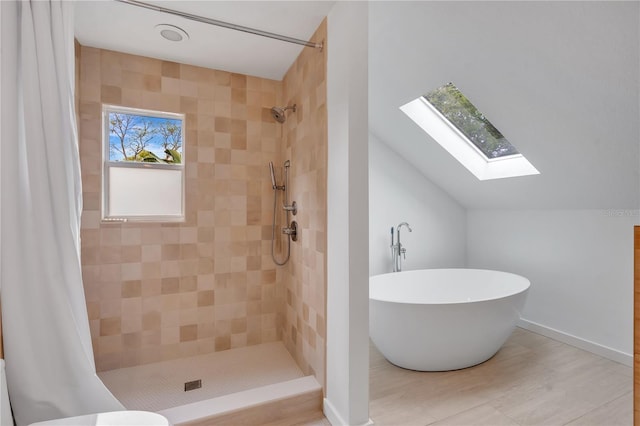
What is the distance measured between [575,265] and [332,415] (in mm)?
2614

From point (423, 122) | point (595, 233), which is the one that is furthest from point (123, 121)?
point (595, 233)

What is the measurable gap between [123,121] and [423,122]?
103 inches

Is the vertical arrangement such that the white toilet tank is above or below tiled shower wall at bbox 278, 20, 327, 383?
below

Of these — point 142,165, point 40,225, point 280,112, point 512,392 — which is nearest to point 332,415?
point 512,392

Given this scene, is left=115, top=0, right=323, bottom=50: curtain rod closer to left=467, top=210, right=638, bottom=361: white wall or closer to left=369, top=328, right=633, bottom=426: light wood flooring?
left=369, top=328, right=633, bottom=426: light wood flooring

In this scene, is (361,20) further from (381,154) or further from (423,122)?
(381,154)

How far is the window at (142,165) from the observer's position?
2.31m

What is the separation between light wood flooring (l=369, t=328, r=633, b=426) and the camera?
1857 millimetres

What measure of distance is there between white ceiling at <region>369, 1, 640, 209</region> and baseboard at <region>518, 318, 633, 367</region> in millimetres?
1188

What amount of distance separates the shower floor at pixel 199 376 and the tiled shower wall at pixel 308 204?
19 cm

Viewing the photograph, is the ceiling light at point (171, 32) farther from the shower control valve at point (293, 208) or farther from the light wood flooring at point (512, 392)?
the light wood flooring at point (512, 392)

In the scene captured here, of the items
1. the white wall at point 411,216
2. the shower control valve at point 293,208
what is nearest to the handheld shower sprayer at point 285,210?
the shower control valve at point 293,208

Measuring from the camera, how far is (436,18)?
1941mm

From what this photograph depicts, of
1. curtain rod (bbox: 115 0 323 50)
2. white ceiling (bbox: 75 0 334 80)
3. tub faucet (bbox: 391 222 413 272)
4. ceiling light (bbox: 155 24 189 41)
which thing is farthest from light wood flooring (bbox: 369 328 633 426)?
ceiling light (bbox: 155 24 189 41)
